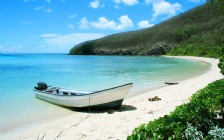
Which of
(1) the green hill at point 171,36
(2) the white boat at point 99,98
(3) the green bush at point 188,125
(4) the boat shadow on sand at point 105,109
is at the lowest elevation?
(4) the boat shadow on sand at point 105,109

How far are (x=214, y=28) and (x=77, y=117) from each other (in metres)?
123

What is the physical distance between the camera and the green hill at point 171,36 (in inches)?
5032

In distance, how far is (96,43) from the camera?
19525 centimetres

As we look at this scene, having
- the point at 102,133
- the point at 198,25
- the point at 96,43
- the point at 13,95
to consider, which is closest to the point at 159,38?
the point at 198,25

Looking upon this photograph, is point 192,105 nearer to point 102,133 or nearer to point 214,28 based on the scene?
point 102,133

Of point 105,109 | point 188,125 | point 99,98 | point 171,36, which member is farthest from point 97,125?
point 171,36

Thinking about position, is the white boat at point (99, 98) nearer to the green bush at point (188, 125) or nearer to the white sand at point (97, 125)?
the white sand at point (97, 125)

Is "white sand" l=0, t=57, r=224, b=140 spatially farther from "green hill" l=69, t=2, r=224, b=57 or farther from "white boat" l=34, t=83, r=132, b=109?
"green hill" l=69, t=2, r=224, b=57

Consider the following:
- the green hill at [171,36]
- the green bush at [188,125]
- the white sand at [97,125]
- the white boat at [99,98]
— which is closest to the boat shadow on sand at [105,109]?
the white sand at [97,125]

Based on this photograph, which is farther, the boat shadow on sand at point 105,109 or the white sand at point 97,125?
the boat shadow on sand at point 105,109

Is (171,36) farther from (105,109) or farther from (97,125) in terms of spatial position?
(97,125)

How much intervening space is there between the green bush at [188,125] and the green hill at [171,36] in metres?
101

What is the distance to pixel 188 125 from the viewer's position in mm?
6121

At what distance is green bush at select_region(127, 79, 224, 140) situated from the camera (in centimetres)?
584
